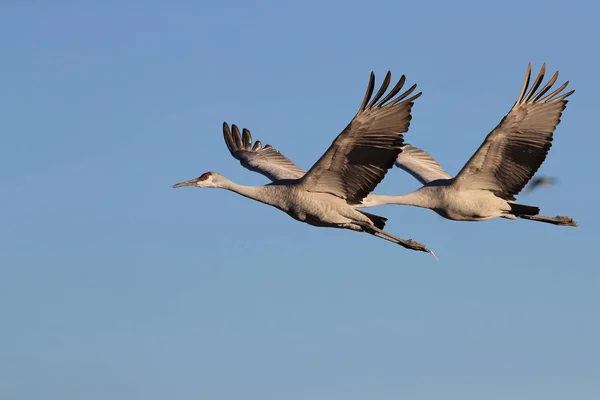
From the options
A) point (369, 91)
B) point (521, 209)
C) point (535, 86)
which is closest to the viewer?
point (369, 91)

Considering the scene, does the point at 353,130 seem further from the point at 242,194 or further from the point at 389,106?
the point at 242,194

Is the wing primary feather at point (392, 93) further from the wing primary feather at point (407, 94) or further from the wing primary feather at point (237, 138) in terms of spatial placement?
the wing primary feather at point (237, 138)

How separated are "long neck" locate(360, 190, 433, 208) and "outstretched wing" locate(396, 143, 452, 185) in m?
2.40

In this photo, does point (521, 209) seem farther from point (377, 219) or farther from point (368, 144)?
point (368, 144)

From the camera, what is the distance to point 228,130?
31.5m

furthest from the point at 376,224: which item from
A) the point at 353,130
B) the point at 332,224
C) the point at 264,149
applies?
the point at 264,149

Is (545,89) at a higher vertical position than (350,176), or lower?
higher

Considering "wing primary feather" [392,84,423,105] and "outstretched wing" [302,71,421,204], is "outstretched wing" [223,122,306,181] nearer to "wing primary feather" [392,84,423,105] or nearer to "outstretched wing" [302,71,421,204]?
"outstretched wing" [302,71,421,204]

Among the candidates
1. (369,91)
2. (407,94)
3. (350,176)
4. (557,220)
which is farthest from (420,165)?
(369,91)

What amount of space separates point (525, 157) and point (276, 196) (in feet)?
Answer: 15.1

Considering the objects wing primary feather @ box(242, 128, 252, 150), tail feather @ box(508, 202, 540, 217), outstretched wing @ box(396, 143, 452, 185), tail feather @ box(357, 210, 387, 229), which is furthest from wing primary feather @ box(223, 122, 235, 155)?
tail feather @ box(508, 202, 540, 217)

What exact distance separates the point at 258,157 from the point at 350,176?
5.71 metres

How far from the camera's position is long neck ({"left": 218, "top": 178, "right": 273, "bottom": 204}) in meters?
25.8

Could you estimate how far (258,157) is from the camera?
30812mm
